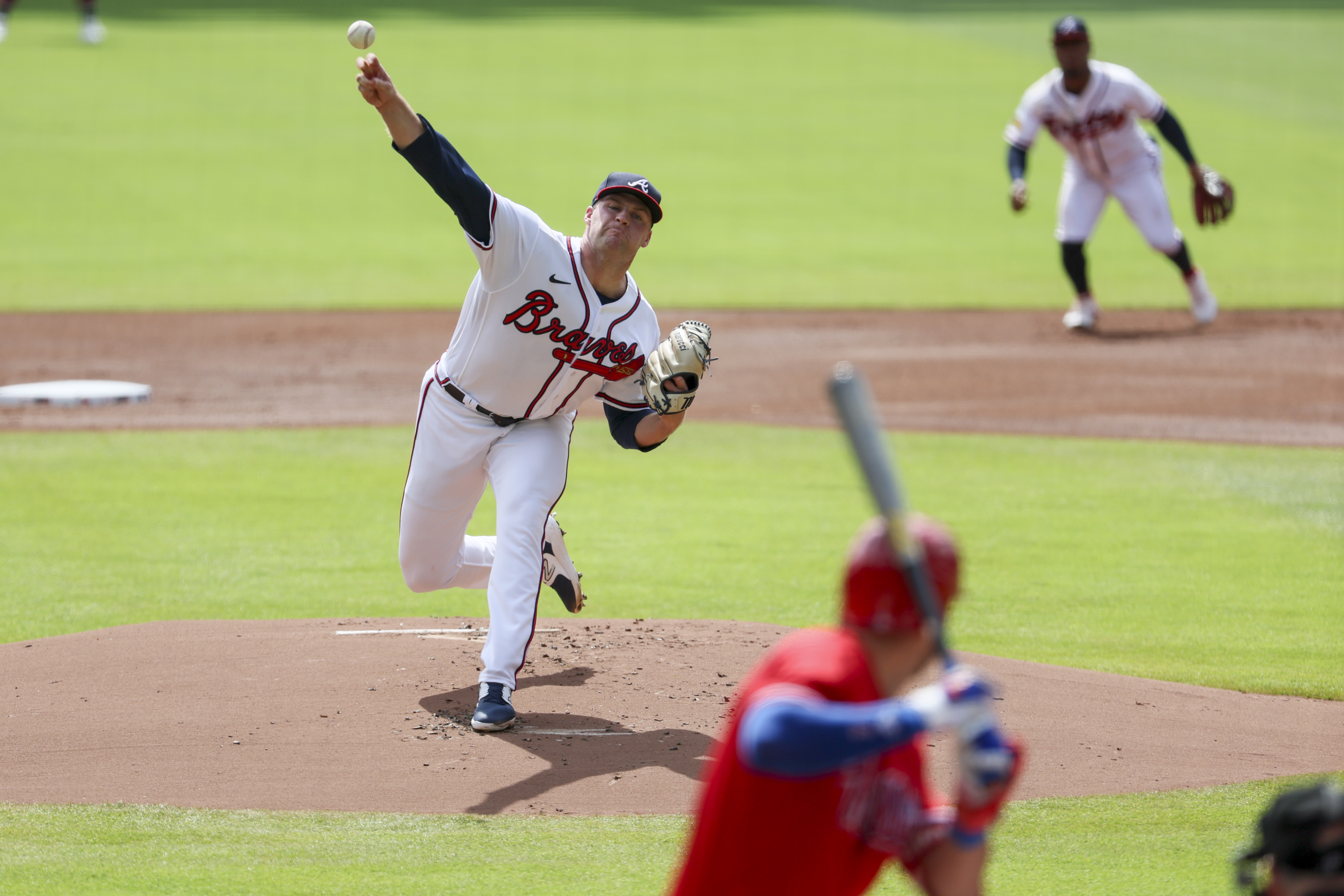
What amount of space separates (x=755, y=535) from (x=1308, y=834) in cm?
614

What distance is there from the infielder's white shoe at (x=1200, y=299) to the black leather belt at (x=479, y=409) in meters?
10.3

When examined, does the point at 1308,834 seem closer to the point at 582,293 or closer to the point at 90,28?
the point at 582,293

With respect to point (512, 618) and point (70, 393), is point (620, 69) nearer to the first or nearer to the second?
point (70, 393)

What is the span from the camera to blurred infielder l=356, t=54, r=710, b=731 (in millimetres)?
5738

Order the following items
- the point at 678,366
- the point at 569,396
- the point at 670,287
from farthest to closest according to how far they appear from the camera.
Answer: the point at 670,287, the point at 569,396, the point at 678,366

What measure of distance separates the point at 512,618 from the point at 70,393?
7.59m

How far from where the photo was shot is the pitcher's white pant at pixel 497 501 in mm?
5770

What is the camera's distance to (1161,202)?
14.1 m

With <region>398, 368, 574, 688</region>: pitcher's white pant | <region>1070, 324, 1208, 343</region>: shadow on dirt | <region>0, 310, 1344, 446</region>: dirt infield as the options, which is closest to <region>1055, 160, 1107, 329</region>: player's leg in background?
<region>1070, 324, 1208, 343</region>: shadow on dirt

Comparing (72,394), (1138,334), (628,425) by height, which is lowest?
(72,394)

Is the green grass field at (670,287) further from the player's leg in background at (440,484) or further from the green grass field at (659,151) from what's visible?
the player's leg in background at (440,484)

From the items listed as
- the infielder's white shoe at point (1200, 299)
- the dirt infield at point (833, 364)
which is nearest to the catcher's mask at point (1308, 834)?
the dirt infield at point (833, 364)

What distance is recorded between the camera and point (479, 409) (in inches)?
238

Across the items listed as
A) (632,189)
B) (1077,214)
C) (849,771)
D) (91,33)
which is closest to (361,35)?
(632,189)
